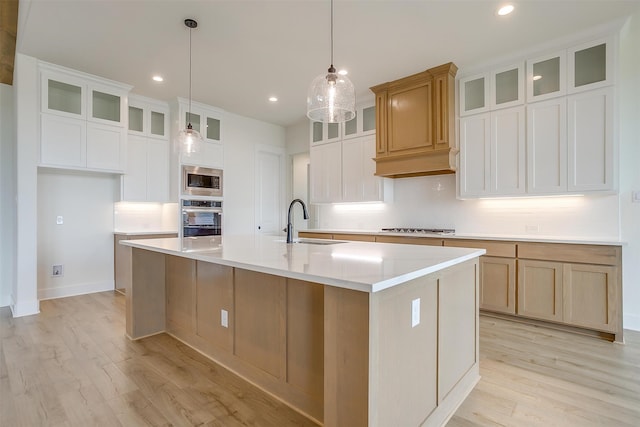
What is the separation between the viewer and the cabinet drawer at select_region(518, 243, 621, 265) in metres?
2.80

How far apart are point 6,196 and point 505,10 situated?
19.5 feet

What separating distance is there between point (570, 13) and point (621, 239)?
216 centimetres

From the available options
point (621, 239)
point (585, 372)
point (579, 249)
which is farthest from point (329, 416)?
point (621, 239)

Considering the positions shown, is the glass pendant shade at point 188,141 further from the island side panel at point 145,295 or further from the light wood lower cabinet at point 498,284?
the light wood lower cabinet at point 498,284

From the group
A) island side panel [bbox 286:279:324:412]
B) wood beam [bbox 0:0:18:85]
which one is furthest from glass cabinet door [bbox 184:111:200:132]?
island side panel [bbox 286:279:324:412]

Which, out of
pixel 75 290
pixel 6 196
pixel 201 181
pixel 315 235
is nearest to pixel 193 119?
pixel 201 181

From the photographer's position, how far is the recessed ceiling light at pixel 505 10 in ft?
8.78

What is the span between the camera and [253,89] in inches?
179

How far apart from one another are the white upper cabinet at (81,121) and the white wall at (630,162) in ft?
18.8

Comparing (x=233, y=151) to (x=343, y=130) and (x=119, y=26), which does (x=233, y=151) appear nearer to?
(x=343, y=130)

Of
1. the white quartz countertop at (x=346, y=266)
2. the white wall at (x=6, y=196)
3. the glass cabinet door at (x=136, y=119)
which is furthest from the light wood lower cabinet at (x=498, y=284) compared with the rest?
the white wall at (x=6, y=196)

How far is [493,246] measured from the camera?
3434mm

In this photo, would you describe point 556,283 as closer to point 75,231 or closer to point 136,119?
point 136,119

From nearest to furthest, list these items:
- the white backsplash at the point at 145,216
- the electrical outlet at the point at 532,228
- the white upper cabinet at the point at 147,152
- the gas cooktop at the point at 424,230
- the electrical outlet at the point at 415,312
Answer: the electrical outlet at the point at 415,312
the electrical outlet at the point at 532,228
the gas cooktop at the point at 424,230
the white upper cabinet at the point at 147,152
the white backsplash at the point at 145,216
